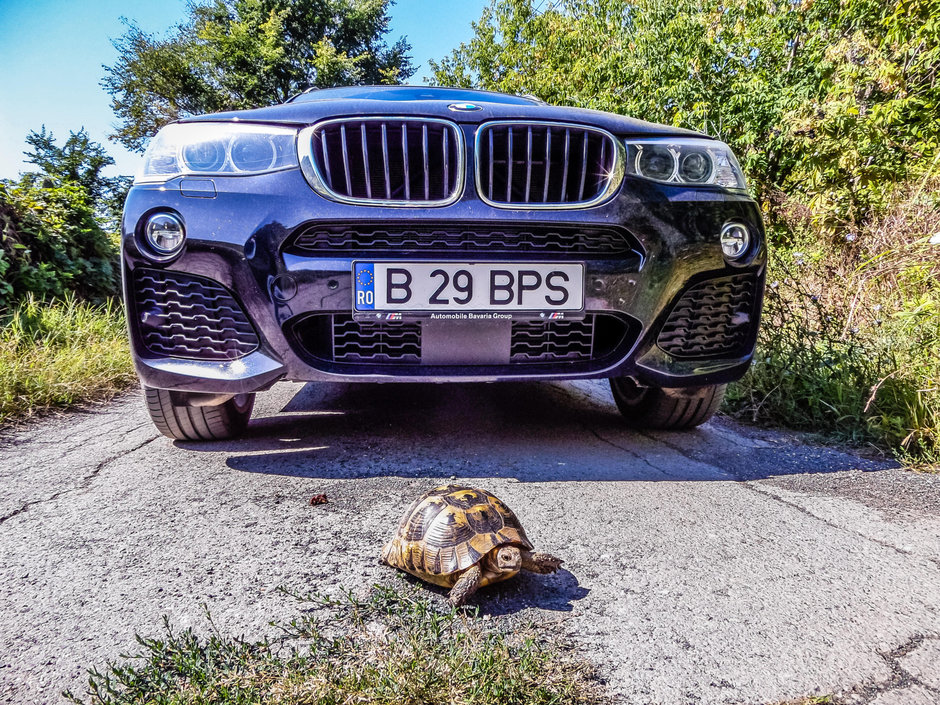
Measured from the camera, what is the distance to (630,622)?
1.30 m

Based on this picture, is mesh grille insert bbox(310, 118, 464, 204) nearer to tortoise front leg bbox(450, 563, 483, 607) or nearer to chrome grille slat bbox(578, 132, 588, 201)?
chrome grille slat bbox(578, 132, 588, 201)

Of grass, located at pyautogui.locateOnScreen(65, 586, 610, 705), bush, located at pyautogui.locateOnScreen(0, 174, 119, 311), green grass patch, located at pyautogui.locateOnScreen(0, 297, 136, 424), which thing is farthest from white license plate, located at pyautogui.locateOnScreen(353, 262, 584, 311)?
bush, located at pyautogui.locateOnScreen(0, 174, 119, 311)

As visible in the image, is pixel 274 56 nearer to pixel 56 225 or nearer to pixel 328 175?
pixel 56 225

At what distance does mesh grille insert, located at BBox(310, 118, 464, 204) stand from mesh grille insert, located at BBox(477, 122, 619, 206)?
12cm

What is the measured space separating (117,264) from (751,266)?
5.99 meters

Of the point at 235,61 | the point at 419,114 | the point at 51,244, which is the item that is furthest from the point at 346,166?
the point at 235,61

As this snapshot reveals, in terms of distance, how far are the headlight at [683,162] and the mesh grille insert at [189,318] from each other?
4.85 feet

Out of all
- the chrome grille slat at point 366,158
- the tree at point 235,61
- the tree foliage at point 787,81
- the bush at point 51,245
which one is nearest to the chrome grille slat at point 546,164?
the chrome grille slat at point 366,158

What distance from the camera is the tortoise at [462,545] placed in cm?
136

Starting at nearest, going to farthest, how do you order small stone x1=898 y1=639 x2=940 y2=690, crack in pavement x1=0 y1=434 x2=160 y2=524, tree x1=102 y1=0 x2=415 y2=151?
small stone x1=898 y1=639 x2=940 y2=690
crack in pavement x1=0 y1=434 x2=160 y2=524
tree x1=102 y1=0 x2=415 y2=151

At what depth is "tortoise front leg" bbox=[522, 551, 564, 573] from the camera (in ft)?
4.67

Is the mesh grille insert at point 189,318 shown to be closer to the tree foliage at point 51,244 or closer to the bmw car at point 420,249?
the bmw car at point 420,249

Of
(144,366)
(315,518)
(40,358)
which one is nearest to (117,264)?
(40,358)

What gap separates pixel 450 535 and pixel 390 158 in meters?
1.32
